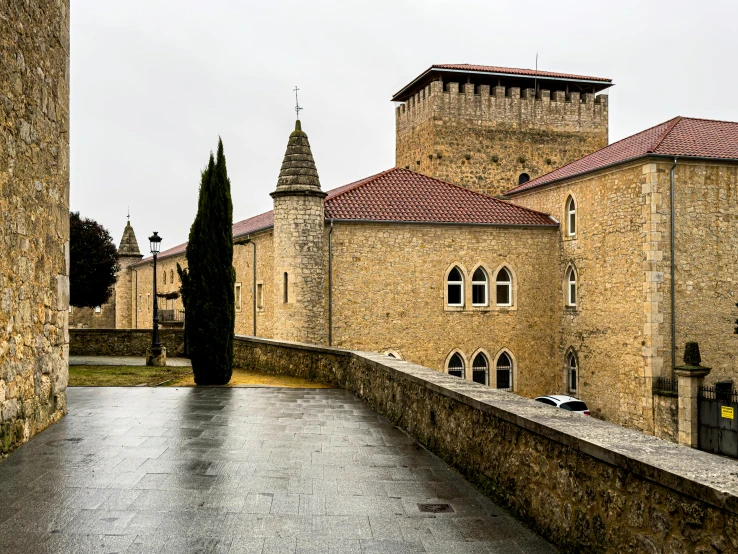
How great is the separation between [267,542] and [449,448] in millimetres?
3000

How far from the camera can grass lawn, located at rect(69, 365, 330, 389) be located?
1545 centimetres

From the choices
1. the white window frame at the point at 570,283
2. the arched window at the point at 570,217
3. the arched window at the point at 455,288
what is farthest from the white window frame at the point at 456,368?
the arched window at the point at 570,217

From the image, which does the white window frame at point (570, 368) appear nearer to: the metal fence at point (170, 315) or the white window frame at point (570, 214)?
the white window frame at point (570, 214)

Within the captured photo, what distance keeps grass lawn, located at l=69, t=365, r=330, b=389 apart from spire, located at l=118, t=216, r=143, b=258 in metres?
38.7

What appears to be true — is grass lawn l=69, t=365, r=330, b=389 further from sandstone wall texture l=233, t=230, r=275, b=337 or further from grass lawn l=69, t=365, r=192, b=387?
sandstone wall texture l=233, t=230, r=275, b=337

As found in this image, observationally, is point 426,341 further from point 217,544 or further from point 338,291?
point 217,544

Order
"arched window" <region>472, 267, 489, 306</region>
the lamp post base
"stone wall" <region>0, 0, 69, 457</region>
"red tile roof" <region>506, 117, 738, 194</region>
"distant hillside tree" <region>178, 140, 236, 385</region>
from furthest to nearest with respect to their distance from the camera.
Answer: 1. "arched window" <region>472, 267, 489, 306</region>
2. "red tile roof" <region>506, 117, 738, 194</region>
3. the lamp post base
4. "distant hillside tree" <region>178, 140, 236, 385</region>
5. "stone wall" <region>0, 0, 69, 457</region>

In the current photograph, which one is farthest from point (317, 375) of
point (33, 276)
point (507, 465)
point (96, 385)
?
point (507, 465)

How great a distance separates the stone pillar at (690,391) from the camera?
1997cm

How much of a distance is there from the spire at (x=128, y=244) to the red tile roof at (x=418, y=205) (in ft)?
110

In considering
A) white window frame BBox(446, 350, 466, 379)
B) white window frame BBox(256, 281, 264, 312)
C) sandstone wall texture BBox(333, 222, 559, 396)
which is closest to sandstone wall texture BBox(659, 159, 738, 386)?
sandstone wall texture BBox(333, 222, 559, 396)

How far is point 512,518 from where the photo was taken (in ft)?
18.3

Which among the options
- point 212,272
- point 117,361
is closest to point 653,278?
point 212,272

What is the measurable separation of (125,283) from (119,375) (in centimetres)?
4047
